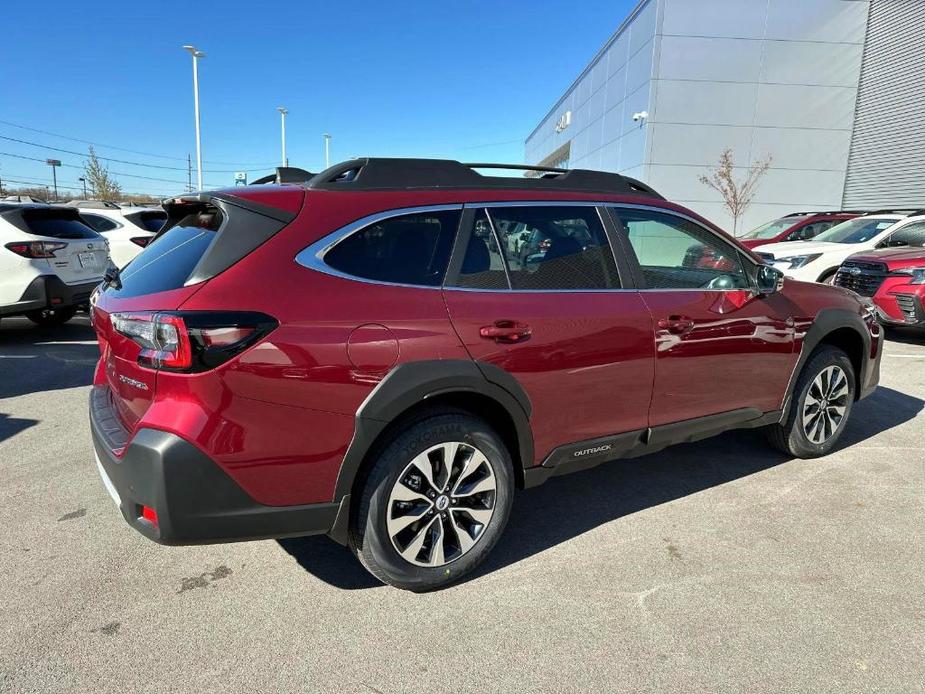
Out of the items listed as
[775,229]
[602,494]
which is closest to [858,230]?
[775,229]

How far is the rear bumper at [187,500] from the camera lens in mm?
2115

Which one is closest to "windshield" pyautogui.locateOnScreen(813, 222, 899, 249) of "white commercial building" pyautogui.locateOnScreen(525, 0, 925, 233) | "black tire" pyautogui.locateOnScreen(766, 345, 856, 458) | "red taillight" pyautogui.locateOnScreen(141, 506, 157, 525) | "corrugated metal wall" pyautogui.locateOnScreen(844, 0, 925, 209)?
"black tire" pyautogui.locateOnScreen(766, 345, 856, 458)

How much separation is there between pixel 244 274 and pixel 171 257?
0.54m

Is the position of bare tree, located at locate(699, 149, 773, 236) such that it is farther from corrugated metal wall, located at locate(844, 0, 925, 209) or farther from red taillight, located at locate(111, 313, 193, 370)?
red taillight, located at locate(111, 313, 193, 370)

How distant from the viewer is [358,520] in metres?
2.50

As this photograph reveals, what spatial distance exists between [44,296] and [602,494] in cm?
666

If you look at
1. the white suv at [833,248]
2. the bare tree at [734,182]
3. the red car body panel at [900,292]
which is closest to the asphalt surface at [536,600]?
the red car body panel at [900,292]

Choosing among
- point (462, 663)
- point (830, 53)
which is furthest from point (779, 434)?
point (830, 53)

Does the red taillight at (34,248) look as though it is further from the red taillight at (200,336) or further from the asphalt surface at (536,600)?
the red taillight at (200,336)

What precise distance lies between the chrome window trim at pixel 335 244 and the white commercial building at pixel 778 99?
20.6m

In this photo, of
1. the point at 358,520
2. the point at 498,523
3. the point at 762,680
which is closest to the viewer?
the point at 762,680

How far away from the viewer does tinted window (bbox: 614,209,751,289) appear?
3.36 metres

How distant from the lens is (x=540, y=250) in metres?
2.95

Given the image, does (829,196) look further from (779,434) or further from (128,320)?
(128,320)
